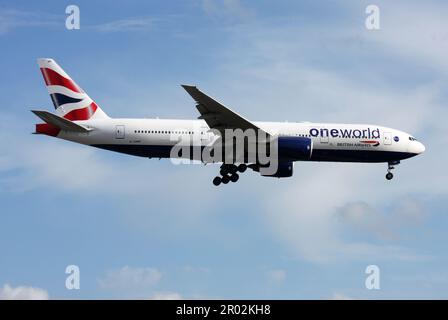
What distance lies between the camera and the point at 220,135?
4778cm

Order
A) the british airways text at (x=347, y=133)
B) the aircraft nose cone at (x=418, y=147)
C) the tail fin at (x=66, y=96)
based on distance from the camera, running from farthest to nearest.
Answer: the aircraft nose cone at (x=418, y=147) → the tail fin at (x=66, y=96) → the british airways text at (x=347, y=133)

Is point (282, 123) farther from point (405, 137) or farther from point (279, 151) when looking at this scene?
point (405, 137)

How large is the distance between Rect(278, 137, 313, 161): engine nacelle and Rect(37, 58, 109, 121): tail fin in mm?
10355

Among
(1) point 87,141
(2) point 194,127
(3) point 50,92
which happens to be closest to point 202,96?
(2) point 194,127

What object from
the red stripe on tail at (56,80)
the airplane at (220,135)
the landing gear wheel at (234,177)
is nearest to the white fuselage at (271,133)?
the airplane at (220,135)

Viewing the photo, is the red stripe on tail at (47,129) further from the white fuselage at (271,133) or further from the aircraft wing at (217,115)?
the aircraft wing at (217,115)

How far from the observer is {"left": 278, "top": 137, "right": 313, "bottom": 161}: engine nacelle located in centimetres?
4631

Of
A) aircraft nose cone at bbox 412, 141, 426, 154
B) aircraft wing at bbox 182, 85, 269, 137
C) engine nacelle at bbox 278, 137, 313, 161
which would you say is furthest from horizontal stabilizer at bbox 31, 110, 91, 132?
aircraft nose cone at bbox 412, 141, 426, 154

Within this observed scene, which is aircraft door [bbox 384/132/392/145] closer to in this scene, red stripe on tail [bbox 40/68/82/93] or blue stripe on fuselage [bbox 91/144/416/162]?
blue stripe on fuselage [bbox 91/144/416/162]

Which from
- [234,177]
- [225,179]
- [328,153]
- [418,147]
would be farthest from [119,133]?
[418,147]

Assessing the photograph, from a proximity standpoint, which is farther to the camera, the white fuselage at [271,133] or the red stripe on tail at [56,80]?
the red stripe on tail at [56,80]

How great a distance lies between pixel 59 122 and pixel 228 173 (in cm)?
971

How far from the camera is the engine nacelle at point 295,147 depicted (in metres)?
46.3

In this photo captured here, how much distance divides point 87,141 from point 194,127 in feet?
19.5
